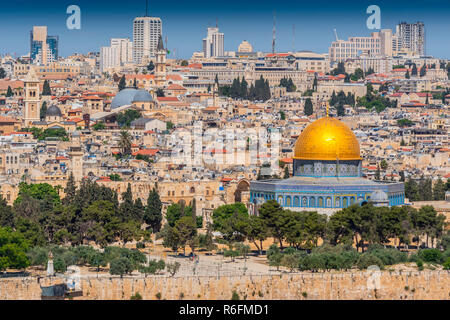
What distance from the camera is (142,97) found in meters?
102

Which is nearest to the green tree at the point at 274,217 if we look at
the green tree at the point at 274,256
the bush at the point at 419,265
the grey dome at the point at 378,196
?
the green tree at the point at 274,256

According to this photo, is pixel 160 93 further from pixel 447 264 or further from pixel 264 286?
pixel 264 286

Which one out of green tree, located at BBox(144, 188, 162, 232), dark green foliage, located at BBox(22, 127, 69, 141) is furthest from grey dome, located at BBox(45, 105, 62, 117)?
green tree, located at BBox(144, 188, 162, 232)

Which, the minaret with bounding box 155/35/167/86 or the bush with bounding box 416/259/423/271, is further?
the minaret with bounding box 155/35/167/86

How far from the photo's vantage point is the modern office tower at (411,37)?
7234 inches

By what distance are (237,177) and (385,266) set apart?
22.1 metres

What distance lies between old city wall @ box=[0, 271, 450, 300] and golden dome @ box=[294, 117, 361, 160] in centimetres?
1312

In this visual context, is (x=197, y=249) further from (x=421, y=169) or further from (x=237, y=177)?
(x=421, y=169)

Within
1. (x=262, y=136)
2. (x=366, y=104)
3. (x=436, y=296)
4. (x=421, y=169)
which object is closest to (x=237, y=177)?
(x=421, y=169)

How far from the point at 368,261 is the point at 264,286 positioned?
3.68m

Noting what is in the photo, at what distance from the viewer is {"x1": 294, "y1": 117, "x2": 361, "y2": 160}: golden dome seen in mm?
54188

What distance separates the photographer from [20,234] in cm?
4422

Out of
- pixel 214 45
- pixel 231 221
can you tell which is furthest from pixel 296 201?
pixel 214 45

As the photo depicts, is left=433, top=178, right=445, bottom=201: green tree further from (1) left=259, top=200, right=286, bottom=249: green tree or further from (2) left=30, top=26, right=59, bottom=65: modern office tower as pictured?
(2) left=30, top=26, right=59, bottom=65: modern office tower
